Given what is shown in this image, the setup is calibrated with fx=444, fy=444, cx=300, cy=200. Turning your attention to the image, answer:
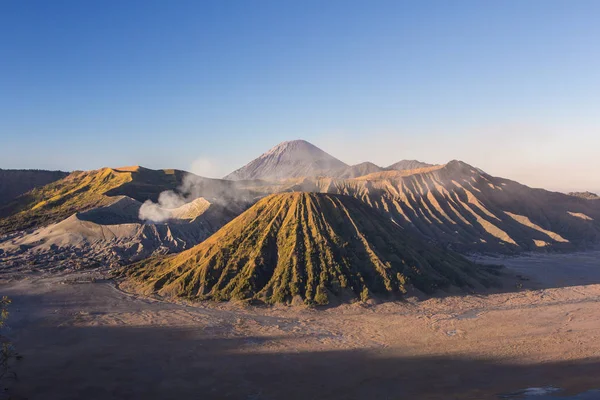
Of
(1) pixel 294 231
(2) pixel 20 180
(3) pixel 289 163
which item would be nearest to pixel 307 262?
(1) pixel 294 231

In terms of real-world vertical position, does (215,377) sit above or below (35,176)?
below

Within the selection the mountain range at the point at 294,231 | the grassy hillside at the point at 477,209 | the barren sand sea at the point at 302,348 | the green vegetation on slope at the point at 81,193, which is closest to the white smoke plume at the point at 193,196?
the mountain range at the point at 294,231

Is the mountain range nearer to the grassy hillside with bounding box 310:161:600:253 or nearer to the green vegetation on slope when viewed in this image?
the grassy hillside with bounding box 310:161:600:253

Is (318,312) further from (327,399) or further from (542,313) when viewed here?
(542,313)

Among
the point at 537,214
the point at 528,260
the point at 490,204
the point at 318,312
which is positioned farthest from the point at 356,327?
the point at 537,214

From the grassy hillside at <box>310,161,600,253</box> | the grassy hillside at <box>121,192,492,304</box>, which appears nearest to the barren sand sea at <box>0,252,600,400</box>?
the grassy hillside at <box>121,192,492,304</box>

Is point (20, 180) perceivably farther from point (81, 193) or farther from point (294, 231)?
point (294, 231)
